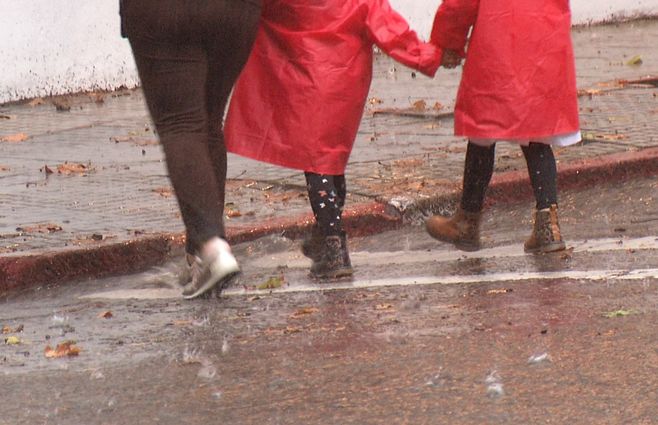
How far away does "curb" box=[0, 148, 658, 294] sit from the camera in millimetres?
6445

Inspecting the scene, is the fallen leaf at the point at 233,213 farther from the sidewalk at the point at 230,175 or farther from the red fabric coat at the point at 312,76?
the red fabric coat at the point at 312,76

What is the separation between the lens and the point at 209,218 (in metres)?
5.38

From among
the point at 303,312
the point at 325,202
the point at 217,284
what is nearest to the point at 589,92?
the point at 325,202

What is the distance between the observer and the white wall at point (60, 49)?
40.0ft

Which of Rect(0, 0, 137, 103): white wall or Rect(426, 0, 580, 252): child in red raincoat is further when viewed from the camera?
Rect(0, 0, 137, 103): white wall

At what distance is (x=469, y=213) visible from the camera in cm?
662

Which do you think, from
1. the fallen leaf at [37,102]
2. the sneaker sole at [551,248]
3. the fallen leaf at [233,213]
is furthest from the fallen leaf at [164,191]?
the fallen leaf at [37,102]

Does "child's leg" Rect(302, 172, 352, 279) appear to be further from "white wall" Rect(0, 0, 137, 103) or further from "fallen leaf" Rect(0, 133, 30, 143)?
"white wall" Rect(0, 0, 137, 103)

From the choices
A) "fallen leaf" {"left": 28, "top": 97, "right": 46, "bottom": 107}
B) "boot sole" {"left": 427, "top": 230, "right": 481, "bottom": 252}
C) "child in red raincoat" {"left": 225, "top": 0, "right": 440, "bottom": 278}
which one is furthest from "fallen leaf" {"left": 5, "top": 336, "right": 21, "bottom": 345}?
"fallen leaf" {"left": 28, "top": 97, "right": 46, "bottom": 107}

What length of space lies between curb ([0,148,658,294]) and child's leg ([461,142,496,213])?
753 millimetres

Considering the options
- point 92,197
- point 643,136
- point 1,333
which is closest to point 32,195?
point 92,197

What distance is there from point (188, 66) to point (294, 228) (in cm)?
183

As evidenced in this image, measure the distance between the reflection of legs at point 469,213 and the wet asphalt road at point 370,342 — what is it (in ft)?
0.24

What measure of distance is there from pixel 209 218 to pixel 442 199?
2.40m
